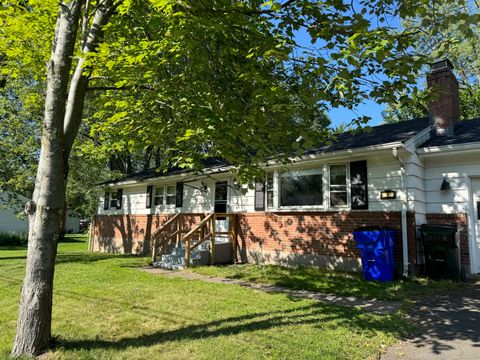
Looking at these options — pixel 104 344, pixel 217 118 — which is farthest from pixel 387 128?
pixel 104 344

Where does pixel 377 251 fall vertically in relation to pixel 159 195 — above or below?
below

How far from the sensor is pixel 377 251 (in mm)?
8078

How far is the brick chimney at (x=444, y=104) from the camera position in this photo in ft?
32.5

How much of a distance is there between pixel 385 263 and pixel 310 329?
401 cm

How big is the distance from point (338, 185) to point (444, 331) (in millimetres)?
5174

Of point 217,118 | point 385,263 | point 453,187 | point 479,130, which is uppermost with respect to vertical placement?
point 479,130

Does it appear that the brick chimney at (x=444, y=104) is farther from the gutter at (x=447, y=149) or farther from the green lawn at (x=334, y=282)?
the green lawn at (x=334, y=282)

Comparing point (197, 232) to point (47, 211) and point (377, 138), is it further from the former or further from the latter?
point (47, 211)

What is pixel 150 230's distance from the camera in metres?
16.0

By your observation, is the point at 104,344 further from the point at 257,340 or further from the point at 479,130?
the point at 479,130

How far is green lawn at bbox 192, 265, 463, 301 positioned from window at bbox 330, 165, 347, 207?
73.8 inches

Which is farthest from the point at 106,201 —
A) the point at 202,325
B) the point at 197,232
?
the point at 202,325

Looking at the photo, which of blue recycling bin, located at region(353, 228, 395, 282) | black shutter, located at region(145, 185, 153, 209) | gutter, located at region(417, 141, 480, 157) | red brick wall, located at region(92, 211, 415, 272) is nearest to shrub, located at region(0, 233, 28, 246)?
black shutter, located at region(145, 185, 153, 209)

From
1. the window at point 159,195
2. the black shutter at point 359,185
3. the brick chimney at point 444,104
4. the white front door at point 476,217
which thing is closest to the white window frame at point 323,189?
the black shutter at point 359,185
